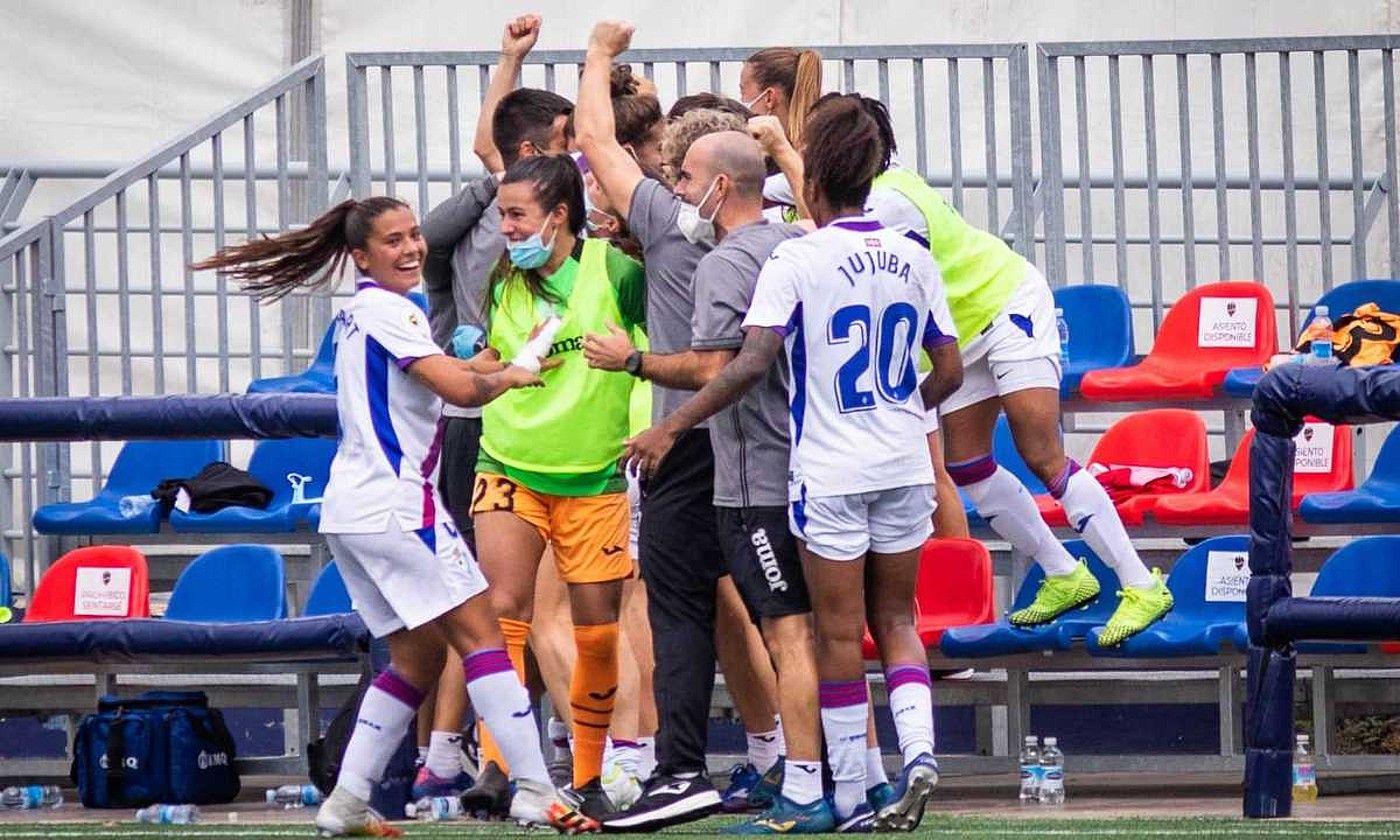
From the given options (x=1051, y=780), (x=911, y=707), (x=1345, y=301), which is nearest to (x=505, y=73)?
(x=911, y=707)

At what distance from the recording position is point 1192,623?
25.6ft

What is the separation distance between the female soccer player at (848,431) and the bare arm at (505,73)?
4.63 ft

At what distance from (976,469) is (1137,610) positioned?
0.68 metres

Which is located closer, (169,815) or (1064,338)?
(169,815)

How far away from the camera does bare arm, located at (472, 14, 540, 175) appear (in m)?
7.08

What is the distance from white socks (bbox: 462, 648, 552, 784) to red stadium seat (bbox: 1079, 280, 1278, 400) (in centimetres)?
375

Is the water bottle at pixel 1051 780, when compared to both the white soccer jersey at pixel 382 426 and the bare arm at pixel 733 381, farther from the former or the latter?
the white soccer jersey at pixel 382 426

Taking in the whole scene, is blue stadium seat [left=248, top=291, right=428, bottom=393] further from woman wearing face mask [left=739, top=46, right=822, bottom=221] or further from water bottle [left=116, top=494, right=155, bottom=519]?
woman wearing face mask [left=739, top=46, right=822, bottom=221]

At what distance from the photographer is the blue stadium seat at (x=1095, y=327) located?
9.19 m

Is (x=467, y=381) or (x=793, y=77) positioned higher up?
(x=793, y=77)

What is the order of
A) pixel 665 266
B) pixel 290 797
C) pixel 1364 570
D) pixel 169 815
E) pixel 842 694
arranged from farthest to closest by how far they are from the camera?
pixel 1364 570 → pixel 290 797 → pixel 169 815 → pixel 665 266 → pixel 842 694

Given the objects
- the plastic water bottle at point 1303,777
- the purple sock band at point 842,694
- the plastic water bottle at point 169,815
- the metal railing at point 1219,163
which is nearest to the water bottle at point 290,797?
the plastic water bottle at point 169,815

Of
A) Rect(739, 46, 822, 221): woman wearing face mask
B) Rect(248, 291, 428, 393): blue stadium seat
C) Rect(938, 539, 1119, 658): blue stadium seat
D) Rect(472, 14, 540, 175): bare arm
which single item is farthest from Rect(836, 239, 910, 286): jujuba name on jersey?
Rect(248, 291, 428, 393): blue stadium seat

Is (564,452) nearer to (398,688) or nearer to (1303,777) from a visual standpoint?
(398,688)
